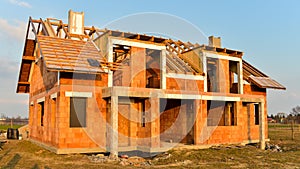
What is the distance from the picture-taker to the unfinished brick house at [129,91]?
44.8ft

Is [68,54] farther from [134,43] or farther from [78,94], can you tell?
[134,43]

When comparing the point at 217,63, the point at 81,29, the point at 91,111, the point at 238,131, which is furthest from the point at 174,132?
the point at 81,29

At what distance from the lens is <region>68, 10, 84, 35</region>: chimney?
1805cm

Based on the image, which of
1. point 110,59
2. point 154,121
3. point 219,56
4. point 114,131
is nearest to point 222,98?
point 219,56

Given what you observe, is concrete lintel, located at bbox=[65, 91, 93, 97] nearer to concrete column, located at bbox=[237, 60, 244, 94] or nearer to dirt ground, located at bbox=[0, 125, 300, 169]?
dirt ground, located at bbox=[0, 125, 300, 169]

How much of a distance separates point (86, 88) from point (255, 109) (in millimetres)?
12918

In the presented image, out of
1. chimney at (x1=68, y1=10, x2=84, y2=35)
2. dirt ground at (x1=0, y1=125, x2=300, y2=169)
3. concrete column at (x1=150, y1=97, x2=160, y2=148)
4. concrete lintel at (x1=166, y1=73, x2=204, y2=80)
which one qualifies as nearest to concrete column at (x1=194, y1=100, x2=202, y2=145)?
dirt ground at (x1=0, y1=125, x2=300, y2=169)

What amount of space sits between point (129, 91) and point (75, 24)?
7023 millimetres

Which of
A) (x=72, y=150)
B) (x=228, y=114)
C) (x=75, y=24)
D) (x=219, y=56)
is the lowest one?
(x=72, y=150)

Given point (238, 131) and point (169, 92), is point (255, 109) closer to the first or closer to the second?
point (238, 131)

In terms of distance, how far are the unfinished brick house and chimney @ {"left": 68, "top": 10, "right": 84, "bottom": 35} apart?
0.20 ft

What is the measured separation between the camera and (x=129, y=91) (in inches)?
541

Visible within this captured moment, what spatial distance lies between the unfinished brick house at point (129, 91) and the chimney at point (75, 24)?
6 centimetres

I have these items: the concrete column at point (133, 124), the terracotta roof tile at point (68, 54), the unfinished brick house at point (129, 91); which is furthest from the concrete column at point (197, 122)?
the terracotta roof tile at point (68, 54)
